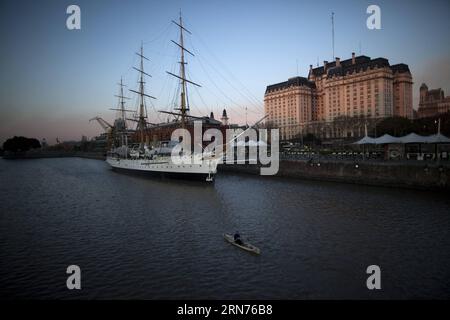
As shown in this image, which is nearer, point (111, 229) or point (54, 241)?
point (54, 241)

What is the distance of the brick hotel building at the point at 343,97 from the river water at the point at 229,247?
94.7 meters

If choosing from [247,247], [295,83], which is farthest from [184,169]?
[295,83]

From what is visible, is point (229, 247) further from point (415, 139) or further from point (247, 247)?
point (415, 139)

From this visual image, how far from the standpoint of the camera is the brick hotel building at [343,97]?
141m

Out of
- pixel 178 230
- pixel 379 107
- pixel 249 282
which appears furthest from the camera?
pixel 379 107

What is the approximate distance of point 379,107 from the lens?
142000 mm

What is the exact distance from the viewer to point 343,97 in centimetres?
15650

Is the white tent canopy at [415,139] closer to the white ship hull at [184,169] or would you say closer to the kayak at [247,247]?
the white ship hull at [184,169]

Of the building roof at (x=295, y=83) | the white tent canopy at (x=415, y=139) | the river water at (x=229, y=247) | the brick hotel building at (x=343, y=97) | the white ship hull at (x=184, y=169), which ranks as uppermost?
the building roof at (x=295, y=83)

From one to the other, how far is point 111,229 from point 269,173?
37761 millimetres

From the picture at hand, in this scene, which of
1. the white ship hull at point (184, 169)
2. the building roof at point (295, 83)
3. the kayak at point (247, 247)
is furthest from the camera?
the building roof at point (295, 83)

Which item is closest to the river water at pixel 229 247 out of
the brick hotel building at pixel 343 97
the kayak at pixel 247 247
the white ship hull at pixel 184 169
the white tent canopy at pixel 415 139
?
the kayak at pixel 247 247
